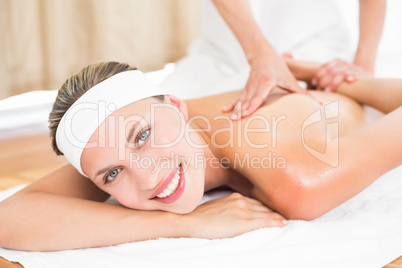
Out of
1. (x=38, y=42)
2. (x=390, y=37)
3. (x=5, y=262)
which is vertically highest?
(x=390, y=37)

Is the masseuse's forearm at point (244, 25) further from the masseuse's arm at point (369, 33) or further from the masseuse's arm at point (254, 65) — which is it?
the masseuse's arm at point (369, 33)

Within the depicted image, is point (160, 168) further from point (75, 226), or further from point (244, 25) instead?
point (244, 25)

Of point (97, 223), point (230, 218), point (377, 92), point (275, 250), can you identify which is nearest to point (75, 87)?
point (97, 223)

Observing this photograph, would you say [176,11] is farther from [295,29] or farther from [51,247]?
[51,247]

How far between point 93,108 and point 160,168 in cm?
23

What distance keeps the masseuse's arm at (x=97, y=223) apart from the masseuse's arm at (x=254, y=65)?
13.8 inches

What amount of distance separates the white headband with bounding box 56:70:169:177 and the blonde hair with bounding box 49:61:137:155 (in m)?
0.02

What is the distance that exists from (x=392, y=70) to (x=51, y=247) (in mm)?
1732

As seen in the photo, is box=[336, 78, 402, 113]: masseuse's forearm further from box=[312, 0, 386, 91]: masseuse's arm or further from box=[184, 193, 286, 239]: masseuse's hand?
box=[184, 193, 286, 239]: masseuse's hand

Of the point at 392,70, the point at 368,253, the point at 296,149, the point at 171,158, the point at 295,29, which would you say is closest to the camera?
the point at 368,253

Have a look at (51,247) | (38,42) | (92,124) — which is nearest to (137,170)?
(92,124)

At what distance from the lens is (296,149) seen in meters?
1.50

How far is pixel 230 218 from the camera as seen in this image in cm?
143

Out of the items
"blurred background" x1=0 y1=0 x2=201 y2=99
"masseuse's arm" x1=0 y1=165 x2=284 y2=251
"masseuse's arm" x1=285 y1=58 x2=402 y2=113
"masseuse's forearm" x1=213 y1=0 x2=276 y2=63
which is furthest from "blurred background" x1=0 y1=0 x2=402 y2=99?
"masseuse's arm" x1=0 y1=165 x2=284 y2=251
